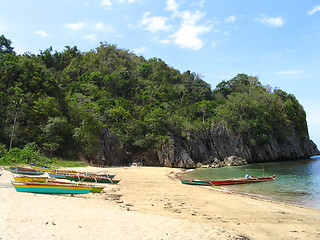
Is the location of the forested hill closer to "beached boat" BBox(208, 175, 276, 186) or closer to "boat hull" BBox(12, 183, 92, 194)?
"boat hull" BBox(12, 183, 92, 194)

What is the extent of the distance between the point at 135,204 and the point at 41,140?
1089 inches

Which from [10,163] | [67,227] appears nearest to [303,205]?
[67,227]

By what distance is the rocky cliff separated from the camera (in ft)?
139

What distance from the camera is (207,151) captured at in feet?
172

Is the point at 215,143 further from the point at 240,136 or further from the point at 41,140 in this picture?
the point at 41,140

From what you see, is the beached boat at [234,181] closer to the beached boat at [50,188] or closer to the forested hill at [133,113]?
the beached boat at [50,188]

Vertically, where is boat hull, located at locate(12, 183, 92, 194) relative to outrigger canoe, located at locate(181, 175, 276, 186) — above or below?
above

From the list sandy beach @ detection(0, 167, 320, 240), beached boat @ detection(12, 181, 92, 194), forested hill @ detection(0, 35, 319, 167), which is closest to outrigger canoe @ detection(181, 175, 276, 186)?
sandy beach @ detection(0, 167, 320, 240)

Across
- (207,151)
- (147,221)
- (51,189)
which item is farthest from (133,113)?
(147,221)

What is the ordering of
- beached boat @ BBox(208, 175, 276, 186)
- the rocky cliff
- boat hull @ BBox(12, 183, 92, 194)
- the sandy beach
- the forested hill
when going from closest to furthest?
the sandy beach, boat hull @ BBox(12, 183, 92, 194), beached boat @ BBox(208, 175, 276, 186), the forested hill, the rocky cliff

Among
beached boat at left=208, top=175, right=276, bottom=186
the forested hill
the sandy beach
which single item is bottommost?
beached boat at left=208, top=175, right=276, bottom=186

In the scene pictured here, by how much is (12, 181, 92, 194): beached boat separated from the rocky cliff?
26274mm

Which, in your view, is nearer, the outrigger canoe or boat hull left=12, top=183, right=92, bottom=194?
boat hull left=12, top=183, right=92, bottom=194

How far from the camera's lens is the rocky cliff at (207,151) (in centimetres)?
4246
